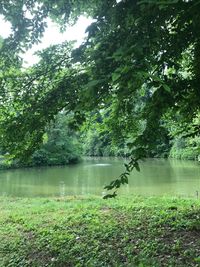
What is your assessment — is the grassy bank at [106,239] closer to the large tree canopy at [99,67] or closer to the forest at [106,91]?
the forest at [106,91]

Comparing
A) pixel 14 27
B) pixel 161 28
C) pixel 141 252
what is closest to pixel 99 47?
pixel 161 28

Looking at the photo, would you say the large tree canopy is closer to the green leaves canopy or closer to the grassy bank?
the green leaves canopy

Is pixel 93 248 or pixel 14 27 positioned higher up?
pixel 14 27

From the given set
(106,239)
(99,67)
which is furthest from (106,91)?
(106,239)

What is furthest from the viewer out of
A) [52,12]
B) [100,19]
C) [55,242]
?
[55,242]

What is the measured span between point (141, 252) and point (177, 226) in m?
1.41

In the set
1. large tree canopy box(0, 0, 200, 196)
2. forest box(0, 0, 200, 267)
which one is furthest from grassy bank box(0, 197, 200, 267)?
large tree canopy box(0, 0, 200, 196)

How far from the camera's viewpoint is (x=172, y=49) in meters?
3.41

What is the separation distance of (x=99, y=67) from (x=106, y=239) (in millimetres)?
3678

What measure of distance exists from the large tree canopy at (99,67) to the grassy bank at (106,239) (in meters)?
1.69

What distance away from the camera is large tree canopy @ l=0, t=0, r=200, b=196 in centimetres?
305

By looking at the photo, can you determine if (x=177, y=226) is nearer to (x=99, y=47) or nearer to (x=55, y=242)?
(x=55, y=242)

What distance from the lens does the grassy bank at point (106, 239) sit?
510 centimetres

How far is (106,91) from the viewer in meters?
3.55
